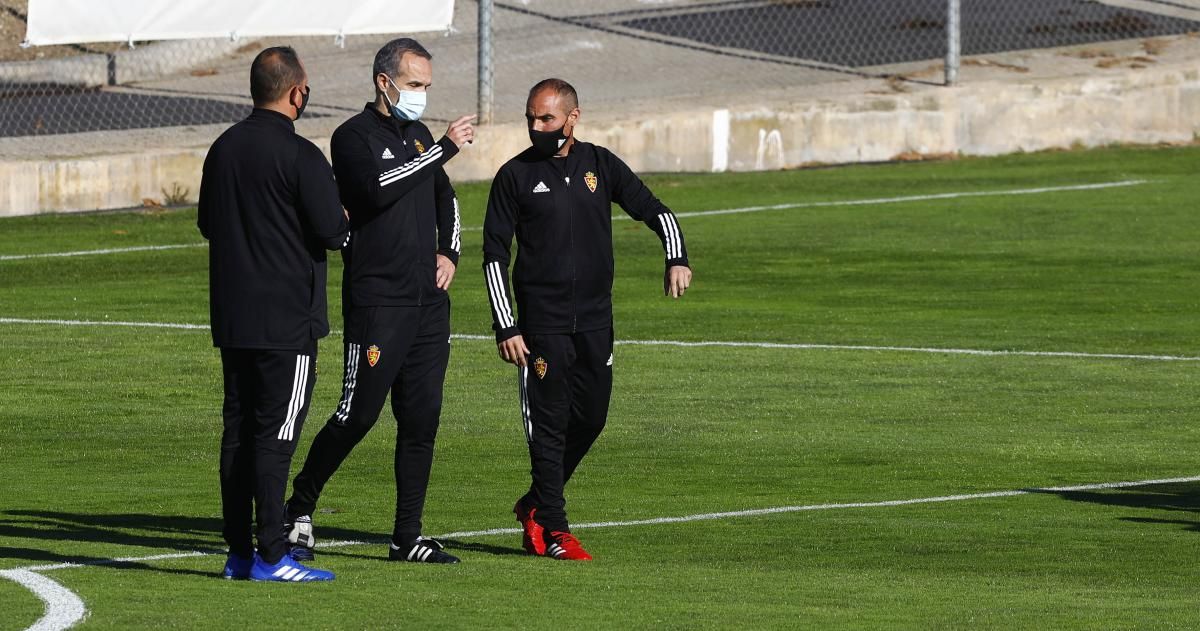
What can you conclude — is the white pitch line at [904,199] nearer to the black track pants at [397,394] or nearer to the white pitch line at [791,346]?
the white pitch line at [791,346]

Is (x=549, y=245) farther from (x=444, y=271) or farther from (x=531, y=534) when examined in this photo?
(x=531, y=534)

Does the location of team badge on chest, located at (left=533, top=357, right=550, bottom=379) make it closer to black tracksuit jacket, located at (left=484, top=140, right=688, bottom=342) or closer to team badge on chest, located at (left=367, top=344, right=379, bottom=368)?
black tracksuit jacket, located at (left=484, top=140, right=688, bottom=342)

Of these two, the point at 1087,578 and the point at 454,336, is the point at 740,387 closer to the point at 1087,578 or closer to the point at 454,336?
the point at 454,336

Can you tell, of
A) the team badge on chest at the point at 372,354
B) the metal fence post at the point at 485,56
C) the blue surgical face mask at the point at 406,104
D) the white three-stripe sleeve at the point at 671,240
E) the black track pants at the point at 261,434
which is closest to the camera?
the black track pants at the point at 261,434

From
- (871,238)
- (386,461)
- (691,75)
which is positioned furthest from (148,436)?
(691,75)

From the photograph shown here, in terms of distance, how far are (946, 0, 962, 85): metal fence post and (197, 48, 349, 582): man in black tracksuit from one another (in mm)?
19387

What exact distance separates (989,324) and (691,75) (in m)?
11.6

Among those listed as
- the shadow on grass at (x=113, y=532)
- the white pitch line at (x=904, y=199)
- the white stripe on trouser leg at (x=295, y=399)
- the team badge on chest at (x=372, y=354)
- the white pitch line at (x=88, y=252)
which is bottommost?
the shadow on grass at (x=113, y=532)

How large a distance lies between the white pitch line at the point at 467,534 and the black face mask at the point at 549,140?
5.18 feet

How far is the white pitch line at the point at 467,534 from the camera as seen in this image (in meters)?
7.94

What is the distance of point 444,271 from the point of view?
30.6 ft

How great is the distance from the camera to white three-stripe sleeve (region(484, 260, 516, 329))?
959cm

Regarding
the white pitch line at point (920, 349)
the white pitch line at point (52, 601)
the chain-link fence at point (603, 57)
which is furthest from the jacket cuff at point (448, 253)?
the chain-link fence at point (603, 57)

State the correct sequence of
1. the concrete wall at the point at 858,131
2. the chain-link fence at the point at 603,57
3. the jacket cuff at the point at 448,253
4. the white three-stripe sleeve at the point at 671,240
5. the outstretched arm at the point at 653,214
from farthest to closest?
the chain-link fence at the point at 603,57 < the concrete wall at the point at 858,131 < the white three-stripe sleeve at the point at 671,240 < the outstretched arm at the point at 653,214 < the jacket cuff at the point at 448,253
